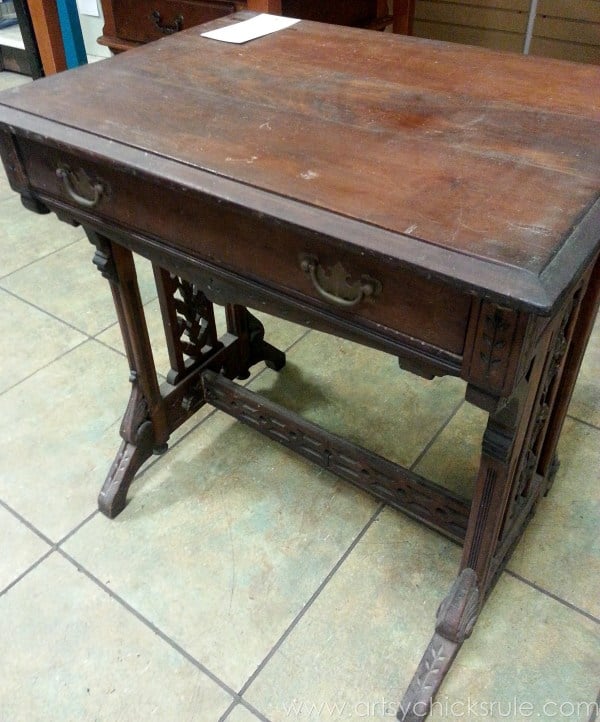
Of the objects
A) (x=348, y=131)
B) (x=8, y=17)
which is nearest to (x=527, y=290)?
(x=348, y=131)

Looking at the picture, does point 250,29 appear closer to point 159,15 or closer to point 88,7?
point 159,15

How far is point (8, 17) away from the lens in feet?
13.0

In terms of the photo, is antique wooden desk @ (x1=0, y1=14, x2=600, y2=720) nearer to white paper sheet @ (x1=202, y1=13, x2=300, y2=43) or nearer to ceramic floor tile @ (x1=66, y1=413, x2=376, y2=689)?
white paper sheet @ (x1=202, y1=13, x2=300, y2=43)

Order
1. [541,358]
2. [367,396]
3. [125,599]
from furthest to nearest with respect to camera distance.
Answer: [367,396] → [125,599] → [541,358]

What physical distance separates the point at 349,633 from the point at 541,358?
67 centimetres

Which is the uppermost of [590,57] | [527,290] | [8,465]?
[527,290]

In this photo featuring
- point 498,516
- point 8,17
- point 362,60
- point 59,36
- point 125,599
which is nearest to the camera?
point 498,516

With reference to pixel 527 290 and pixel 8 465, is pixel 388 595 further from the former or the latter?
pixel 8 465

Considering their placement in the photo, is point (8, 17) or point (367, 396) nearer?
point (367, 396)

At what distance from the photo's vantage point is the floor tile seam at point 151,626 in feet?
3.86

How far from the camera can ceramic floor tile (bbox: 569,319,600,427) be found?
1670 millimetres

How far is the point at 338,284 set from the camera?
2.67 feet

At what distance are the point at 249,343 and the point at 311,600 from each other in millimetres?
696

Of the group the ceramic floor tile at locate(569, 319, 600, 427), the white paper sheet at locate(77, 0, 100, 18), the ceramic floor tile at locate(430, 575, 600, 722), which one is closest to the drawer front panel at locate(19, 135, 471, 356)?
the ceramic floor tile at locate(430, 575, 600, 722)
